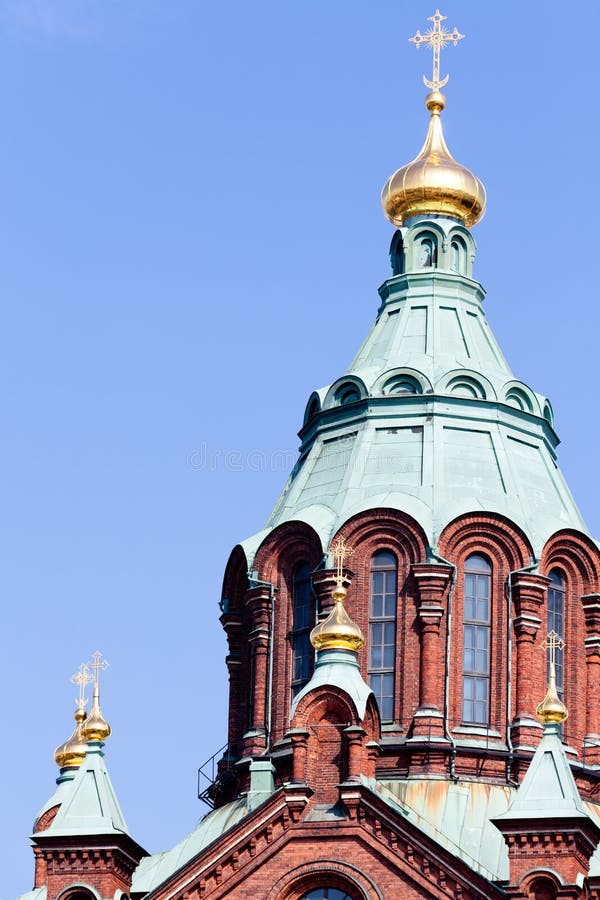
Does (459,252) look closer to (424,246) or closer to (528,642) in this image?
(424,246)

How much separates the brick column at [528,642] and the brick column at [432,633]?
1436 millimetres

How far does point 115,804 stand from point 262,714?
4.62m

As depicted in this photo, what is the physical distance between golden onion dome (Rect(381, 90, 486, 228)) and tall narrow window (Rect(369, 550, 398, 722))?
9663 mm

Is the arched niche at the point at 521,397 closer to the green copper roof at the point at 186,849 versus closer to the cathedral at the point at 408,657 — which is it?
the cathedral at the point at 408,657

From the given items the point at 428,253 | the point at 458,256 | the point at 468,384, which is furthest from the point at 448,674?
the point at 458,256

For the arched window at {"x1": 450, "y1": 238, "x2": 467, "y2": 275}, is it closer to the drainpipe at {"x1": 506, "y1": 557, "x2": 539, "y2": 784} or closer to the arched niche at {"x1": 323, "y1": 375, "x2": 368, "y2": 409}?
the arched niche at {"x1": 323, "y1": 375, "x2": 368, "y2": 409}

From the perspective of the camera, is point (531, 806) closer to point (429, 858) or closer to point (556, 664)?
point (429, 858)

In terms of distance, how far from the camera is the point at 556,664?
212ft

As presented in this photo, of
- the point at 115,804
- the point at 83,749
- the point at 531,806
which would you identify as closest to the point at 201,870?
the point at 115,804

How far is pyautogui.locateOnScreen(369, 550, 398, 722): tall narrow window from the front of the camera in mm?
63531

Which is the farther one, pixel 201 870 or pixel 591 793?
pixel 591 793

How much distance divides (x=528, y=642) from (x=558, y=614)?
1.50 metres

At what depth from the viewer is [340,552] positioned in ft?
209

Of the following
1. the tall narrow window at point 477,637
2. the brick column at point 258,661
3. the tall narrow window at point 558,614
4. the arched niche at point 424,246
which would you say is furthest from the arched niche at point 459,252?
the brick column at point 258,661
